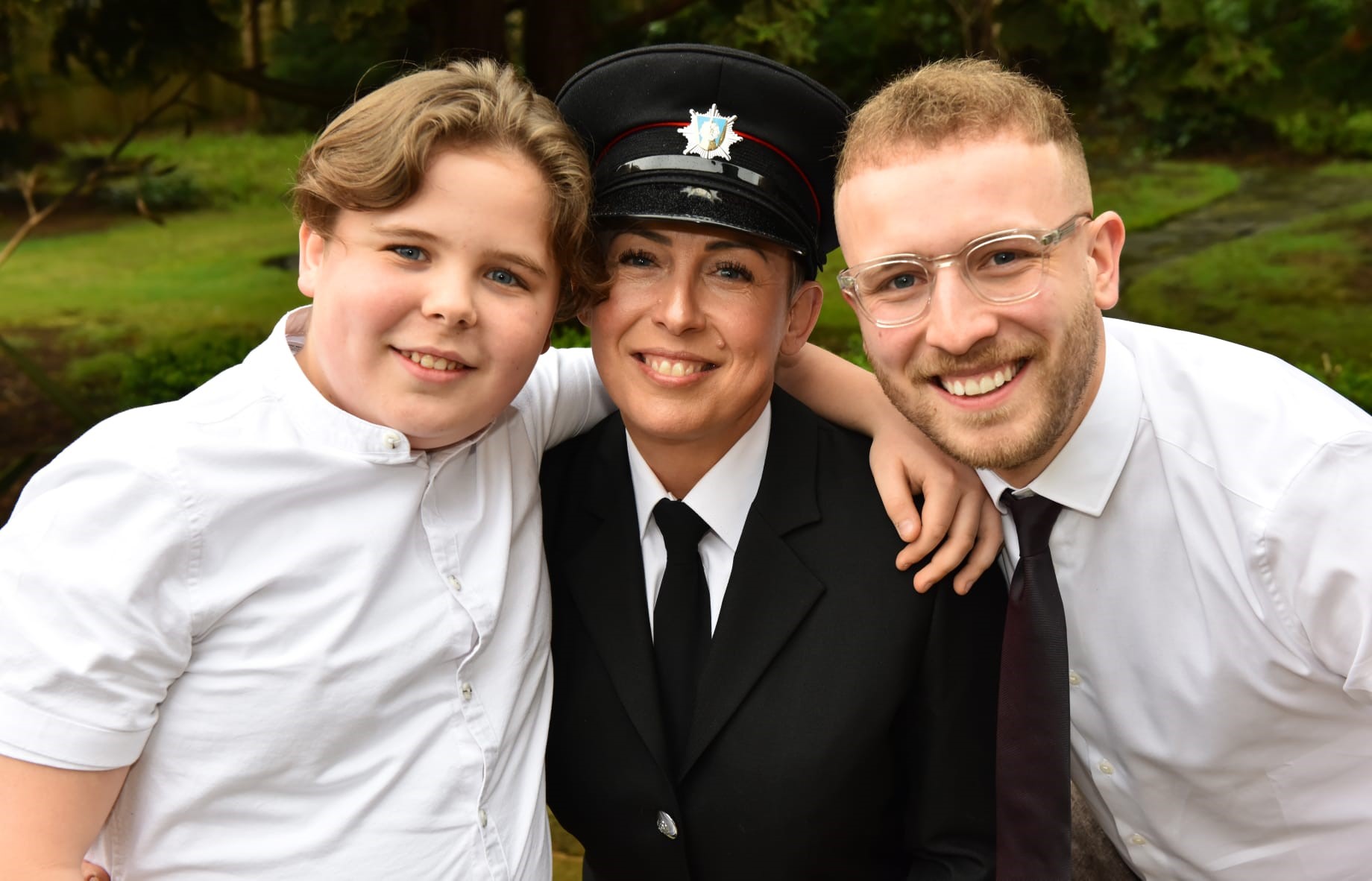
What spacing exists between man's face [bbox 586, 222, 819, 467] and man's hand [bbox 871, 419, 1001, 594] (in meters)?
0.30

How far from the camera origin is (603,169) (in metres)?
2.11

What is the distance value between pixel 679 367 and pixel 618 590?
44 cm

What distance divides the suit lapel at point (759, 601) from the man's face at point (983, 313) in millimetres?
283

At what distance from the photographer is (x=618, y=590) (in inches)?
83.9

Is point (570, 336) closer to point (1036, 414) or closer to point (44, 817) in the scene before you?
point (1036, 414)

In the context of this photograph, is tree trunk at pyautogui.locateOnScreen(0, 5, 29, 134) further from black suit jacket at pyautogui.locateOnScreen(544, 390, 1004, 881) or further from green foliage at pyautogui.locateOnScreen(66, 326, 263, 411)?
black suit jacket at pyautogui.locateOnScreen(544, 390, 1004, 881)

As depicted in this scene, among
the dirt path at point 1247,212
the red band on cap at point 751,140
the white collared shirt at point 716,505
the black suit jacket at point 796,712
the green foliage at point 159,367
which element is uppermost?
the dirt path at point 1247,212

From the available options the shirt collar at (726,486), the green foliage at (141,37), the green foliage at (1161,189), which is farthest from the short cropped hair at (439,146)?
the green foliage at (1161,189)

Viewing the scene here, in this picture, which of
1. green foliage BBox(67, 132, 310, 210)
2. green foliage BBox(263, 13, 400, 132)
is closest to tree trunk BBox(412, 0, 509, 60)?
green foliage BBox(263, 13, 400, 132)

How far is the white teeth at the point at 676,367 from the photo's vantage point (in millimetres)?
2014

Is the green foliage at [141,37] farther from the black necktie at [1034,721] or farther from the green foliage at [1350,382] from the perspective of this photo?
the green foliage at [1350,382]

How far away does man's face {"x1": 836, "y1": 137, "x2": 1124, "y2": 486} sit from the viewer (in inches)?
74.3

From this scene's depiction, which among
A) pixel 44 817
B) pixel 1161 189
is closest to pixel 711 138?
pixel 44 817

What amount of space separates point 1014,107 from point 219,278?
19.5 ft
